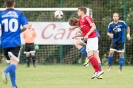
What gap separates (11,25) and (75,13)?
13110 mm

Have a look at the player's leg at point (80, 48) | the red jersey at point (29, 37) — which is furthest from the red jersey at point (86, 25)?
the red jersey at point (29, 37)

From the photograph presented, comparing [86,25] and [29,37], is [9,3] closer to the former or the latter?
[86,25]

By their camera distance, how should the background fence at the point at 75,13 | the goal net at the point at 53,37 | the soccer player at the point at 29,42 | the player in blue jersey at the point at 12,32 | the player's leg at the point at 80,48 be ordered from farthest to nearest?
the background fence at the point at 75,13 → the goal net at the point at 53,37 → the soccer player at the point at 29,42 → the player's leg at the point at 80,48 → the player in blue jersey at the point at 12,32

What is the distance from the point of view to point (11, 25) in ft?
32.3

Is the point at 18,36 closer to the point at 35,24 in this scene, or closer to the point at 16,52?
the point at 16,52

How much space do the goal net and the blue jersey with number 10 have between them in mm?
11922

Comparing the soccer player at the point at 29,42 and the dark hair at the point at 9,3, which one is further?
the soccer player at the point at 29,42

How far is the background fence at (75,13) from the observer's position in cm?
2256

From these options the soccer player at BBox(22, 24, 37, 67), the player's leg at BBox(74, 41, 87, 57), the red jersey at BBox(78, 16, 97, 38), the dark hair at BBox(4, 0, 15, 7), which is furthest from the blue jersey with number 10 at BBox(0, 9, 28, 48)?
the soccer player at BBox(22, 24, 37, 67)

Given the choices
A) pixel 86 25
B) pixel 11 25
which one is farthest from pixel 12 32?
pixel 86 25

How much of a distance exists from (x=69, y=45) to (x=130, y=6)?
311 cm

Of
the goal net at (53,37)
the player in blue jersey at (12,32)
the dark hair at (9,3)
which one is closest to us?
the dark hair at (9,3)

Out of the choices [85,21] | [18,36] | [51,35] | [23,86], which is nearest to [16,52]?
[18,36]

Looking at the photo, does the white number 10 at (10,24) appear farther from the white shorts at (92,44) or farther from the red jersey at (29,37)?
the red jersey at (29,37)
